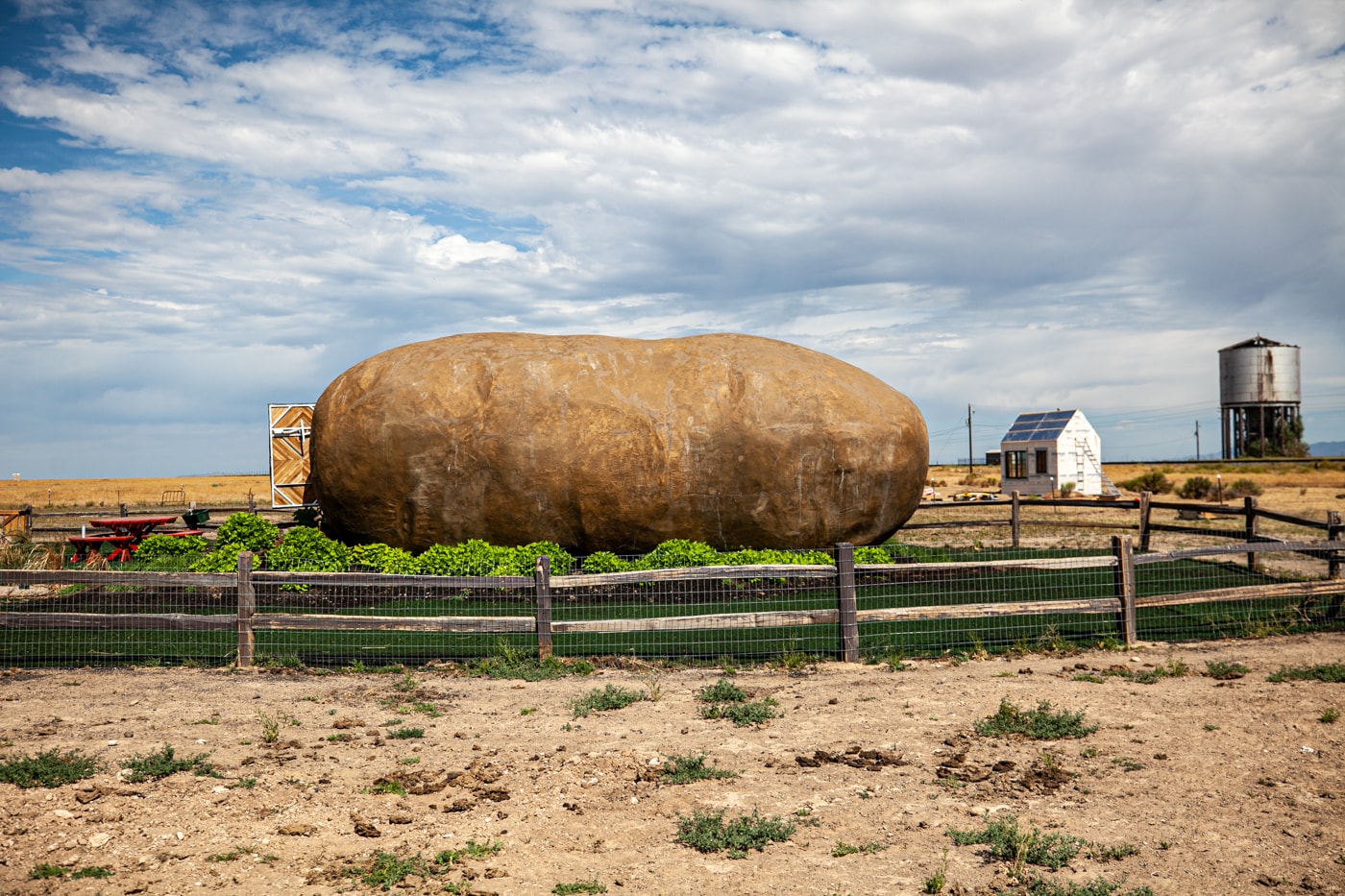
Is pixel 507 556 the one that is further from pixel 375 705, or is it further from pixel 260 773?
pixel 260 773

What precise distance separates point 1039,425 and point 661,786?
34.3 meters

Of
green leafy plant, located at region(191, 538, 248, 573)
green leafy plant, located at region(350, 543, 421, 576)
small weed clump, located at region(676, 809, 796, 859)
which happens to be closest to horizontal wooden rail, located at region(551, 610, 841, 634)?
small weed clump, located at region(676, 809, 796, 859)

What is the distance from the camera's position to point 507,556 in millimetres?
13797

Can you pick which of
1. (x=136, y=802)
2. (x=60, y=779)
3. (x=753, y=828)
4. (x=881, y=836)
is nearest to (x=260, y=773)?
(x=136, y=802)

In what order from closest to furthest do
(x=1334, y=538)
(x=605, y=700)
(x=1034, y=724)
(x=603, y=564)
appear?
(x=1034, y=724) < (x=605, y=700) < (x=1334, y=538) < (x=603, y=564)

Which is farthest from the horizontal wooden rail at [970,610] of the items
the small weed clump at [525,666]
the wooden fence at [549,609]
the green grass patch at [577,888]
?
the green grass patch at [577,888]

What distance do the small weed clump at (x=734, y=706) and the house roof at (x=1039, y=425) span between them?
30297 mm

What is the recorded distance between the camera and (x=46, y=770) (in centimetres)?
571

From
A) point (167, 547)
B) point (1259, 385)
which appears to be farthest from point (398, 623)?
point (1259, 385)

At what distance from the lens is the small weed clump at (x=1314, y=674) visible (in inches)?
311

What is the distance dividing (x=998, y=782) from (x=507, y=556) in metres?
9.26

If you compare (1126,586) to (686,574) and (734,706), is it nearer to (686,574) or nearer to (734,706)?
(686,574)

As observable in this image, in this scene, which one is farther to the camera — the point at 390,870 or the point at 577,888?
the point at 390,870

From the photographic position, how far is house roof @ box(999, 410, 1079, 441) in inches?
1388
